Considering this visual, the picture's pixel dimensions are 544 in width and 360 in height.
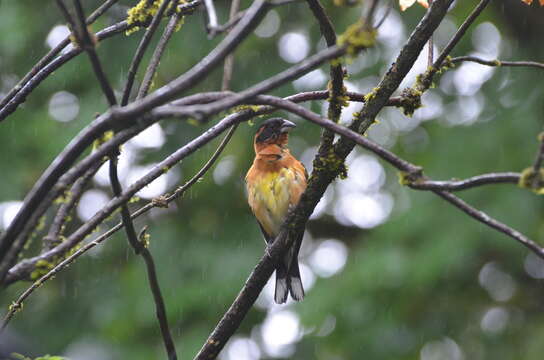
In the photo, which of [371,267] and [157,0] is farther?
[371,267]

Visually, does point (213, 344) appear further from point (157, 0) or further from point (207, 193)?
point (207, 193)

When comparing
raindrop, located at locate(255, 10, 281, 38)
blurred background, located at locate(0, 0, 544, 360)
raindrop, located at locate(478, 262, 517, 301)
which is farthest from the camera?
raindrop, located at locate(255, 10, 281, 38)

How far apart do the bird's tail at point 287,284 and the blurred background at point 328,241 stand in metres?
1.84

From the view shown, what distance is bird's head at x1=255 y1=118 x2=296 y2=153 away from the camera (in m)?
4.46

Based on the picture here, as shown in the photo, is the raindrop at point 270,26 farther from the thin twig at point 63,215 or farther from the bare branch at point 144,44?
the thin twig at point 63,215

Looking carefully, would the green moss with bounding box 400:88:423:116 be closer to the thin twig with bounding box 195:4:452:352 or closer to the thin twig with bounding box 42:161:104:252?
the thin twig with bounding box 195:4:452:352

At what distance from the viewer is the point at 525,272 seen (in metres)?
7.75

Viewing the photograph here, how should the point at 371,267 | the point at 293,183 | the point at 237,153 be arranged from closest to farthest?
the point at 293,183 < the point at 371,267 < the point at 237,153

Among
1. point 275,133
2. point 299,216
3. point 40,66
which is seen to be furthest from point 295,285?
point 40,66

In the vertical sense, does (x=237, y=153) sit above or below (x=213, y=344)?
above

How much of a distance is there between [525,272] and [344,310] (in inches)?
104

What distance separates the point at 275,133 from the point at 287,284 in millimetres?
960

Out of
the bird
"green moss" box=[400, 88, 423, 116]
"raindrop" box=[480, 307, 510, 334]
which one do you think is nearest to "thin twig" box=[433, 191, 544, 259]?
"green moss" box=[400, 88, 423, 116]

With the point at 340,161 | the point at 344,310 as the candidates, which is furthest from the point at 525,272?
the point at 340,161
